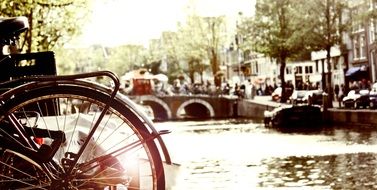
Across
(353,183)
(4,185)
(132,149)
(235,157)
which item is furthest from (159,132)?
(235,157)

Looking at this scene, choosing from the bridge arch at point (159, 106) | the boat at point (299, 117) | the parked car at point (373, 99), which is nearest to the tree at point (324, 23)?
the parked car at point (373, 99)

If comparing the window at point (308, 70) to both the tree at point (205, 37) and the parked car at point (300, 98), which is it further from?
the parked car at point (300, 98)

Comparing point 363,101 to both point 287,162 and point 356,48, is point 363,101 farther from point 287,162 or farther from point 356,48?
point 356,48

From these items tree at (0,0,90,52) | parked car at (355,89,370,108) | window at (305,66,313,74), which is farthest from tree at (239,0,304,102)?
window at (305,66,313,74)

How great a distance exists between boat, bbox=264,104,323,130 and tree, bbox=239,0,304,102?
11.5 metres

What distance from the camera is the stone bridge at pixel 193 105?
63.8 m

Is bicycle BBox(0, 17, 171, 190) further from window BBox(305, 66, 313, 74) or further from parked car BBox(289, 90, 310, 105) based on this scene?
window BBox(305, 66, 313, 74)

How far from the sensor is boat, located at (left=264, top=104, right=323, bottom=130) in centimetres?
3597

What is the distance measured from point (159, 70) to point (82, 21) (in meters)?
67.9

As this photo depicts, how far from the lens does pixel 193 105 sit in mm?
74312

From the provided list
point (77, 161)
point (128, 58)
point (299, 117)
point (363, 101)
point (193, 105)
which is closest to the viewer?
point (77, 161)

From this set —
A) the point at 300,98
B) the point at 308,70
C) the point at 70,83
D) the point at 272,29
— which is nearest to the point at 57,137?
the point at 70,83

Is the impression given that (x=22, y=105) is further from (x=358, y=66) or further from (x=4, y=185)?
(x=358, y=66)

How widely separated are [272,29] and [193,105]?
25.2 meters
